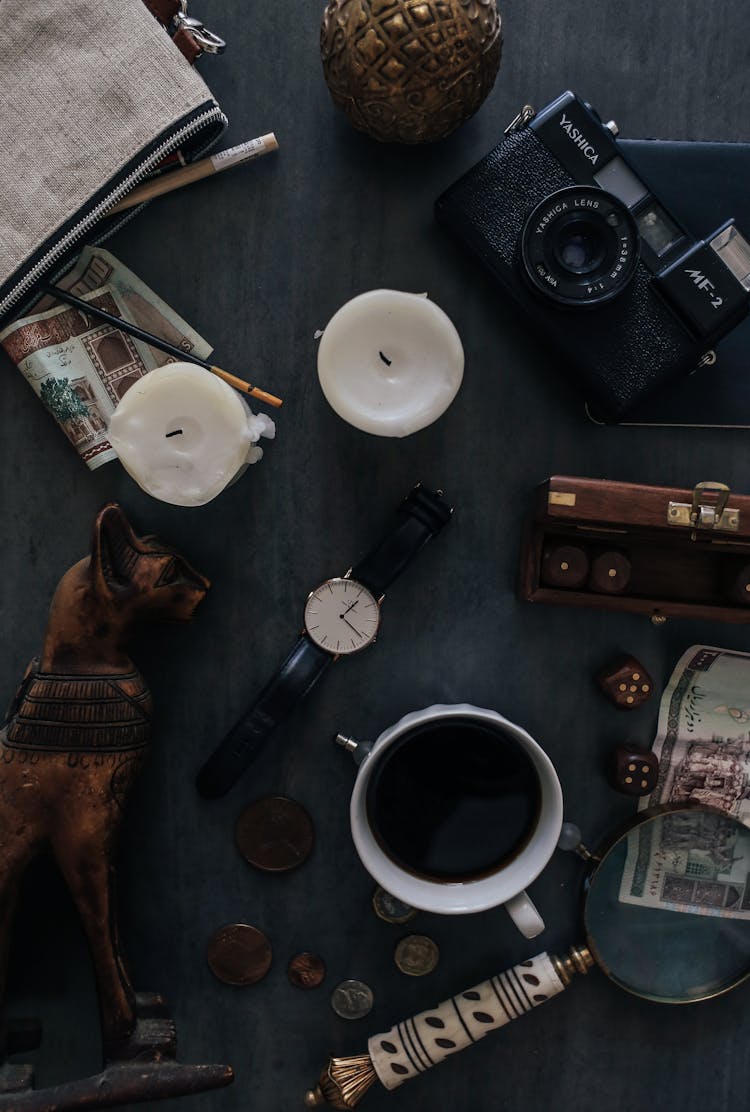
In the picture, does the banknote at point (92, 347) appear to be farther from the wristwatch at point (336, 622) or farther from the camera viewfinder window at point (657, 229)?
the camera viewfinder window at point (657, 229)

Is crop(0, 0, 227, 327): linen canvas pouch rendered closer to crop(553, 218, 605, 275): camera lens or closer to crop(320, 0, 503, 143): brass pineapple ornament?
crop(320, 0, 503, 143): brass pineapple ornament

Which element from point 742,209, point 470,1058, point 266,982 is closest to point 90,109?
point 742,209

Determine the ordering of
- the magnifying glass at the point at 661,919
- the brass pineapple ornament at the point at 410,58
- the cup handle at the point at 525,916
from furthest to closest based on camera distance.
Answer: the magnifying glass at the point at 661,919, the cup handle at the point at 525,916, the brass pineapple ornament at the point at 410,58

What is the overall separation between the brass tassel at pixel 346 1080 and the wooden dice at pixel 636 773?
0.43 meters

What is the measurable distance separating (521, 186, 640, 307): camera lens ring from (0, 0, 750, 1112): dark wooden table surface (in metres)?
0.10

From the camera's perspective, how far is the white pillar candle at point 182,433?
93cm

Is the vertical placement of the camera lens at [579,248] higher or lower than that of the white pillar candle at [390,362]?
lower

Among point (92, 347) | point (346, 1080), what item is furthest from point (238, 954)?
point (92, 347)

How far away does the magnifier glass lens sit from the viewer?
106cm

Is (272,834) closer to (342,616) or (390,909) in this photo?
(390,909)

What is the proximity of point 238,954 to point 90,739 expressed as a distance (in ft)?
1.08

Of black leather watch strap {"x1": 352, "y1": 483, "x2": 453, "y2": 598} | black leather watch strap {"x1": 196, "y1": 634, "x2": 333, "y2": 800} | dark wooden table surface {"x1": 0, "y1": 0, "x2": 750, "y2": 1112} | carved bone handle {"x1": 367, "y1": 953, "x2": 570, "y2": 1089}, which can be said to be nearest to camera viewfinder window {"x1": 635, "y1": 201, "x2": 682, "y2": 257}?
dark wooden table surface {"x1": 0, "y1": 0, "x2": 750, "y2": 1112}

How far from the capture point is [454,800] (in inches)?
38.2

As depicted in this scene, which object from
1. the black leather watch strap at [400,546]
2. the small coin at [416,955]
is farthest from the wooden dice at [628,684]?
the small coin at [416,955]
